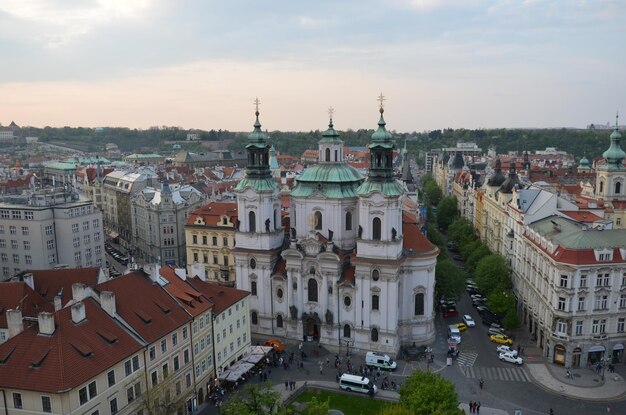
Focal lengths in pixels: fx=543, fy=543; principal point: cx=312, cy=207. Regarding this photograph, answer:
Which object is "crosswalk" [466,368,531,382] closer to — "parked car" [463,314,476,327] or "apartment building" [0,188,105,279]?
"parked car" [463,314,476,327]

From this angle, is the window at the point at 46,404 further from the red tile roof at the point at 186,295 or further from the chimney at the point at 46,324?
the red tile roof at the point at 186,295

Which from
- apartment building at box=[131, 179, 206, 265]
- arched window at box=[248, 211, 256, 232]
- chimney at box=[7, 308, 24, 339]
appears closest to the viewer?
chimney at box=[7, 308, 24, 339]

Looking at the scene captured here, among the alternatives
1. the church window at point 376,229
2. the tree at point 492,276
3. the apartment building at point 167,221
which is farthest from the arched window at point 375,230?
the apartment building at point 167,221

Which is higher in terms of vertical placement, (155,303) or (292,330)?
(155,303)

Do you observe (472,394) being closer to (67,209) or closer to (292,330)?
(292,330)

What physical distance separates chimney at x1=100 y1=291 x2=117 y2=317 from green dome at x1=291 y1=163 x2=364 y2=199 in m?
30.0

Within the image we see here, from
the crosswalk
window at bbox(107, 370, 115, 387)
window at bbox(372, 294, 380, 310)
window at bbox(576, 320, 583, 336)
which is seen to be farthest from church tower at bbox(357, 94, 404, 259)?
window at bbox(107, 370, 115, 387)

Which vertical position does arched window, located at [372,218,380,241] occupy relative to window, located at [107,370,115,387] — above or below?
above

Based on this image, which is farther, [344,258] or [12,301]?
[344,258]

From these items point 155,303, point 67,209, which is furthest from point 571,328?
point 67,209

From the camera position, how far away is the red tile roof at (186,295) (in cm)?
5291

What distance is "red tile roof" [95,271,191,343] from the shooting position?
153ft

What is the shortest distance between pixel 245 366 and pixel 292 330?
13.7 m

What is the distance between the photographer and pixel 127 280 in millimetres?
50625
